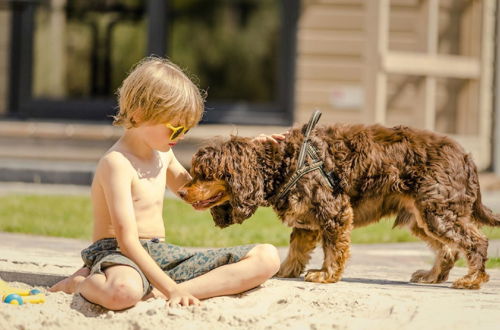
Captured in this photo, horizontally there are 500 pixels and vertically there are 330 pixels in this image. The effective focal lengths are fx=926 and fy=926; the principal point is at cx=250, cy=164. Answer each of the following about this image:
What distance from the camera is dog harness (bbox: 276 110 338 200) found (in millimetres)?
5133

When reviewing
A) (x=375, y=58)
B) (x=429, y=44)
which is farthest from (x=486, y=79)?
(x=375, y=58)

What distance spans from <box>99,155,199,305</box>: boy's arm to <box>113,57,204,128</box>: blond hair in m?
0.26

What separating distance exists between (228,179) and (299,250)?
0.76 m

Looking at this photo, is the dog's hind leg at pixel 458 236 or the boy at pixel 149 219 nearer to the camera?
the boy at pixel 149 219

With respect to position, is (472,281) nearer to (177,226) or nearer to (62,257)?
(62,257)

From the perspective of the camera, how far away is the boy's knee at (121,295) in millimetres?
4371

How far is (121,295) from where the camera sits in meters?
4.37

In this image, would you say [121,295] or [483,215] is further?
[483,215]

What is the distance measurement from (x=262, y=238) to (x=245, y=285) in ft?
9.60

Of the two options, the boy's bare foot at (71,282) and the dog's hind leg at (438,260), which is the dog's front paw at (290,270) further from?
the boy's bare foot at (71,282)

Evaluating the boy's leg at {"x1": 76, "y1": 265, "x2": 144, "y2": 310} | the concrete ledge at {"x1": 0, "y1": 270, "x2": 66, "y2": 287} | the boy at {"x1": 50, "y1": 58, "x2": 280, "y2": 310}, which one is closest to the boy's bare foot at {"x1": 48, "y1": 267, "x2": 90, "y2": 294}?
the boy at {"x1": 50, "y1": 58, "x2": 280, "y2": 310}

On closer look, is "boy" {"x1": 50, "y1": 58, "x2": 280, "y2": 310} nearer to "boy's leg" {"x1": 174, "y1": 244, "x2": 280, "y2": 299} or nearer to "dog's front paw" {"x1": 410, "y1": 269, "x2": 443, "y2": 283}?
"boy's leg" {"x1": 174, "y1": 244, "x2": 280, "y2": 299}

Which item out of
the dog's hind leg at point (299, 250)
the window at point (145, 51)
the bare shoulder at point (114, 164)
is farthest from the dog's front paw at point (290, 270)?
the window at point (145, 51)

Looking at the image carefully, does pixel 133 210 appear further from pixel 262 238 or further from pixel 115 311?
pixel 262 238
